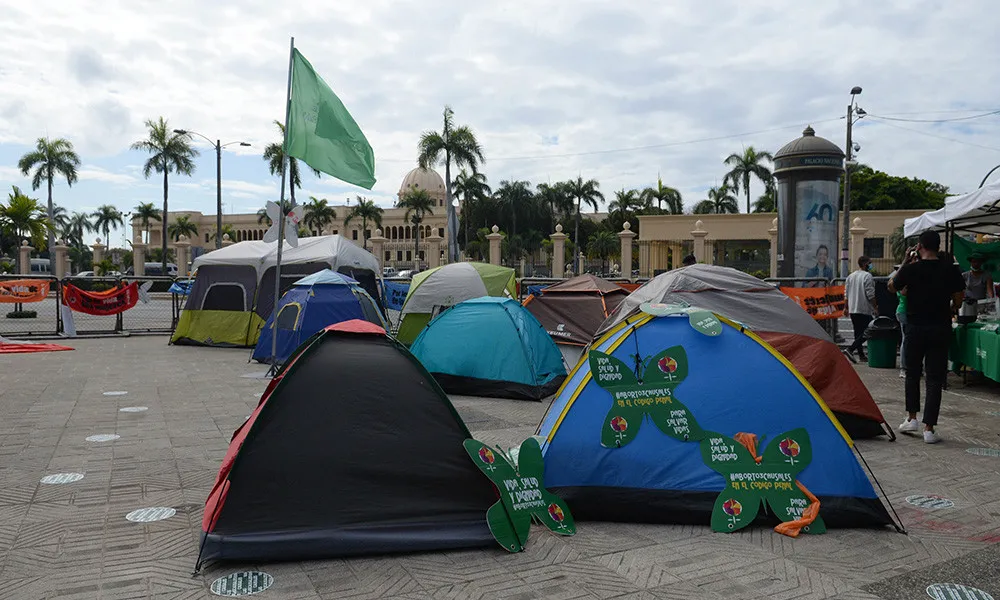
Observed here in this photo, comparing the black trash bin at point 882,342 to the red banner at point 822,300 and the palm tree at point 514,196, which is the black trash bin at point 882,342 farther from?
the palm tree at point 514,196

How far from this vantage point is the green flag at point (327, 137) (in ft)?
28.7

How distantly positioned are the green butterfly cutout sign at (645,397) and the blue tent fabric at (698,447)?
0.14 feet

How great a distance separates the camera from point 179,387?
9.91m

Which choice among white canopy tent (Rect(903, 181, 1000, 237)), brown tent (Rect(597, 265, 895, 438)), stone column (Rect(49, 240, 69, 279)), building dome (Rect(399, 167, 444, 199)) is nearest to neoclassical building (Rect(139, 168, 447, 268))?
building dome (Rect(399, 167, 444, 199))

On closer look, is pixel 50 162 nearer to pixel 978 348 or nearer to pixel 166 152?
pixel 166 152

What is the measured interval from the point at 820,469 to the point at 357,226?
8975cm

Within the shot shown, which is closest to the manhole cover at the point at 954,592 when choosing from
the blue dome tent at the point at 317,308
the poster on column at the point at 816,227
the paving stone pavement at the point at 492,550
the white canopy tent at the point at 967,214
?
the paving stone pavement at the point at 492,550

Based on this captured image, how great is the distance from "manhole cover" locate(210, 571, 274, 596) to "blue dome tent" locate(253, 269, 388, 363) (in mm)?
8189

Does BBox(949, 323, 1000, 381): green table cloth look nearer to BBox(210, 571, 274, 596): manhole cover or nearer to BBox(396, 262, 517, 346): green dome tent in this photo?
BBox(396, 262, 517, 346): green dome tent

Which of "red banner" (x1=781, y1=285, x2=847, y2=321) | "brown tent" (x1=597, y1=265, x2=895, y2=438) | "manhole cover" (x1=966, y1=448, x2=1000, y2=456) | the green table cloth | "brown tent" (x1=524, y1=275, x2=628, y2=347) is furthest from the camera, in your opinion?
"red banner" (x1=781, y1=285, x2=847, y2=321)

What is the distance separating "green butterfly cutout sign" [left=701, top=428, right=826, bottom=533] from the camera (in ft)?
14.4

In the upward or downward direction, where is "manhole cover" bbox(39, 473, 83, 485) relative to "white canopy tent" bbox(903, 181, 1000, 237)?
downward

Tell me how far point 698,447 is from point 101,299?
16051 mm

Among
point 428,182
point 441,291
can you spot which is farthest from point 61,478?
point 428,182
